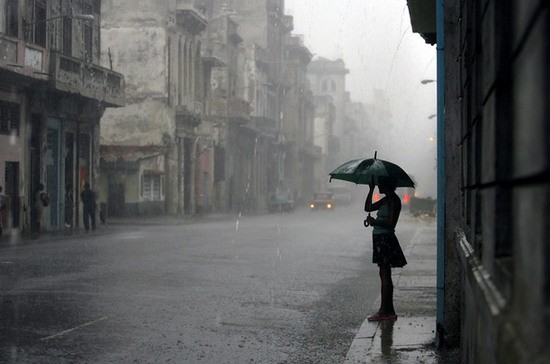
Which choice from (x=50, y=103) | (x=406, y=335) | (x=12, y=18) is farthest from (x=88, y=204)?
(x=406, y=335)

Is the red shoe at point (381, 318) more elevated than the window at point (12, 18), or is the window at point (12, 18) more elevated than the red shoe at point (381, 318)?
the window at point (12, 18)

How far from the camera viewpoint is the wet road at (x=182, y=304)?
8898 millimetres

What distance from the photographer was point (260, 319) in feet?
36.9

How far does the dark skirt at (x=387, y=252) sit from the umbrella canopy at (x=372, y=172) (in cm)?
66

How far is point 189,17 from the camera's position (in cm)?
5741

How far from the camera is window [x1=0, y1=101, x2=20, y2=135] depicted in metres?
33.1

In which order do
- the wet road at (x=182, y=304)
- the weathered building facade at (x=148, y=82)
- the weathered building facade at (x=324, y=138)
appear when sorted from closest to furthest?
the wet road at (x=182, y=304), the weathered building facade at (x=148, y=82), the weathered building facade at (x=324, y=138)

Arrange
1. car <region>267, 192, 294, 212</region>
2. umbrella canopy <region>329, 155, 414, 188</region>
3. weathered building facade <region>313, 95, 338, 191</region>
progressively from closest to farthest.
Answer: umbrella canopy <region>329, 155, 414, 188</region>
car <region>267, 192, 294, 212</region>
weathered building facade <region>313, 95, 338, 191</region>

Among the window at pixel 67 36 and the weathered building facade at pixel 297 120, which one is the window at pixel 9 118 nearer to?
the window at pixel 67 36

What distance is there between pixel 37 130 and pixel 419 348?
29.0m

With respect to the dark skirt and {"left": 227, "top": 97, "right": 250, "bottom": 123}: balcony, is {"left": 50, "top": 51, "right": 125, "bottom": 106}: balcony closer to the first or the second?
{"left": 227, "top": 97, "right": 250, "bottom": 123}: balcony

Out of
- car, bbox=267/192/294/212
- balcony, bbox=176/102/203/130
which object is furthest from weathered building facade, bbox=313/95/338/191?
balcony, bbox=176/102/203/130

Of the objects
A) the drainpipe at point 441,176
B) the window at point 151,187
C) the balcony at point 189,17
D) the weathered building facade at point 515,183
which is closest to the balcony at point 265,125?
the balcony at point 189,17

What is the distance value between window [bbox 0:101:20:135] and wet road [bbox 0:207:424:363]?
9.98 m
